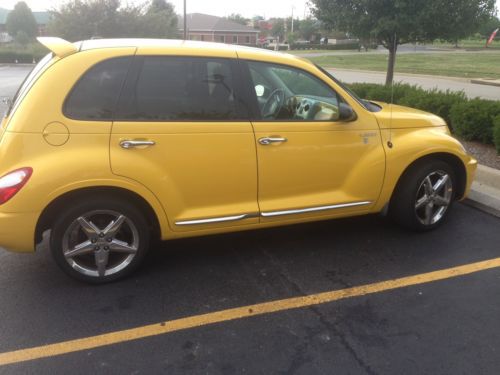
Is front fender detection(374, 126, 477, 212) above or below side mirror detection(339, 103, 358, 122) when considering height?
below

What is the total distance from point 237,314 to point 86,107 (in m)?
1.74

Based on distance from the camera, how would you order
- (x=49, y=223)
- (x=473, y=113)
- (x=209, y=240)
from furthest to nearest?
(x=473, y=113) < (x=209, y=240) < (x=49, y=223)

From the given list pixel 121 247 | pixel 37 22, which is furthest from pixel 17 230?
pixel 37 22

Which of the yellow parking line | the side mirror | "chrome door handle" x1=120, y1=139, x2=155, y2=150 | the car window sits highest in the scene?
the car window

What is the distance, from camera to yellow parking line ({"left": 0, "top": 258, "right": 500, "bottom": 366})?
2.84 m

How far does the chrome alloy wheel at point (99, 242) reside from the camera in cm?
342

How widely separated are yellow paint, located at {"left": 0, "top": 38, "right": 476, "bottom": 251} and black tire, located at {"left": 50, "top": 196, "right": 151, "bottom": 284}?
0.15 meters

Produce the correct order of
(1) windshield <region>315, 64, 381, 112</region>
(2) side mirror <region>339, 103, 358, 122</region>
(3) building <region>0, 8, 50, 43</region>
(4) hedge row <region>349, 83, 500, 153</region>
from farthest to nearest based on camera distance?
(3) building <region>0, 8, 50, 43</region>, (4) hedge row <region>349, 83, 500, 153</region>, (1) windshield <region>315, 64, 381, 112</region>, (2) side mirror <region>339, 103, 358, 122</region>

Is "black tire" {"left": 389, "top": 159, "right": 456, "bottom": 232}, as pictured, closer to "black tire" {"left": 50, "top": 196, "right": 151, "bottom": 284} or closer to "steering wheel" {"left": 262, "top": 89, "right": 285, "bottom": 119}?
"steering wheel" {"left": 262, "top": 89, "right": 285, "bottom": 119}

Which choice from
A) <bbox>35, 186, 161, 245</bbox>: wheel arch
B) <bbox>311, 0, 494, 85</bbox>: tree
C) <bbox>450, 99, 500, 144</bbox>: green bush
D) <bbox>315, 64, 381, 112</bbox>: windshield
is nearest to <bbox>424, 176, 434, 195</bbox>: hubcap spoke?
<bbox>315, 64, 381, 112</bbox>: windshield

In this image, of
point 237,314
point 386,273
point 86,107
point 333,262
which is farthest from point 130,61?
point 386,273

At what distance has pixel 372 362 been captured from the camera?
2.75 m

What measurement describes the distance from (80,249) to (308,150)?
1.87 metres

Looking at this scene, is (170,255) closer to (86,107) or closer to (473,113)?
(86,107)
